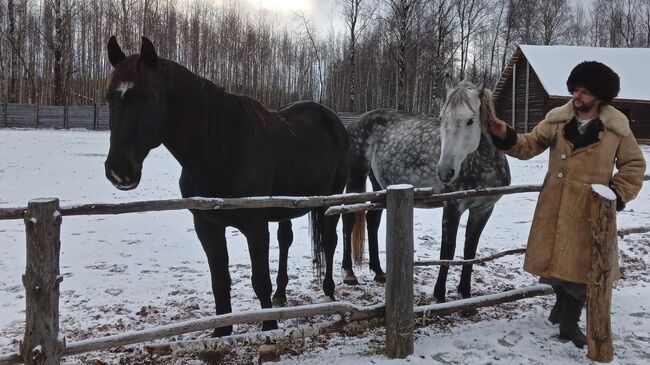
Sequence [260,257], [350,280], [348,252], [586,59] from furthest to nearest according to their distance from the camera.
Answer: [586,59] < [348,252] < [350,280] < [260,257]

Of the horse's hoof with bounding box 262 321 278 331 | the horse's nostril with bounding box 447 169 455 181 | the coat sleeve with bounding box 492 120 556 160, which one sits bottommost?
the horse's hoof with bounding box 262 321 278 331

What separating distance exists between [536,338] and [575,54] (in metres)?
26.4

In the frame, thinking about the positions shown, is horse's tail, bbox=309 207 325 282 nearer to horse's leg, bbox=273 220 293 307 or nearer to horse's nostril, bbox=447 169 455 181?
horse's leg, bbox=273 220 293 307

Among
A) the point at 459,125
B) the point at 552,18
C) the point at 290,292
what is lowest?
→ the point at 290,292

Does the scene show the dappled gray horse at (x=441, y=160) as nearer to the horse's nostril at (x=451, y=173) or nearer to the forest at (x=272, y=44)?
the horse's nostril at (x=451, y=173)

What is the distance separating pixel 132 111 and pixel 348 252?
9.96 feet

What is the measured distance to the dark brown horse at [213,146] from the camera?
8.44 ft

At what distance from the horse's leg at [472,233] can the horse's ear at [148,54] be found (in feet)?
9.56

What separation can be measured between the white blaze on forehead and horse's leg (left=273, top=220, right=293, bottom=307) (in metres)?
2.12

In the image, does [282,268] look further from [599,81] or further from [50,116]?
[50,116]

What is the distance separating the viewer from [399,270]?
3.12m

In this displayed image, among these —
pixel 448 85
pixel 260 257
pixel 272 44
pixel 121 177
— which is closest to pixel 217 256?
pixel 260 257

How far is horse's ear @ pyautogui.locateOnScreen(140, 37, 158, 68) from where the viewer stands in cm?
258

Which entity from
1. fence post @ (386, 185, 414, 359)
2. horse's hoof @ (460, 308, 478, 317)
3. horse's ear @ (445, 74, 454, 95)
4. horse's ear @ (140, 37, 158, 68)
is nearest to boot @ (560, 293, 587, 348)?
horse's hoof @ (460, 308, 478, 317)
